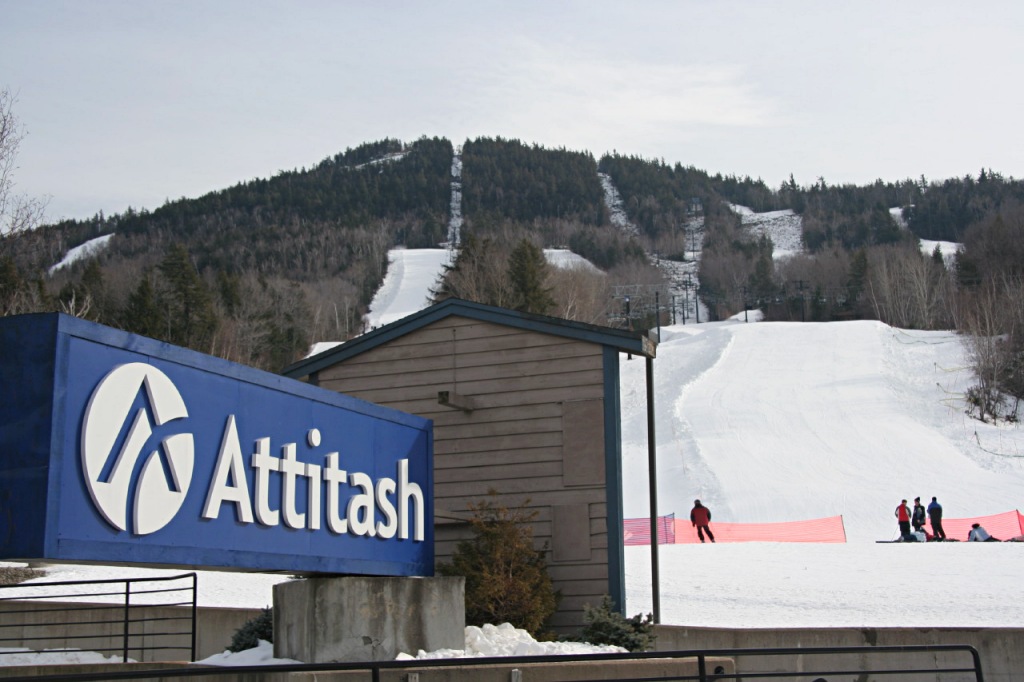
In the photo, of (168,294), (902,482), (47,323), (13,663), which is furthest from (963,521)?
(168,294)

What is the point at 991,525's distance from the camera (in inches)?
1228

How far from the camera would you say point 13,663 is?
13297 millimetres

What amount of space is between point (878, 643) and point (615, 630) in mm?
3183

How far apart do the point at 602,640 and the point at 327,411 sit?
498 cm

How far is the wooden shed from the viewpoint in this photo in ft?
46.5

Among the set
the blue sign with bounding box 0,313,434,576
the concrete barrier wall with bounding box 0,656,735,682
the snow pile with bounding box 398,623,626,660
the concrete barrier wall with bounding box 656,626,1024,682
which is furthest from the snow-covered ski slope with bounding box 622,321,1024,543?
the blue sign with bounding box 0,313,434,576

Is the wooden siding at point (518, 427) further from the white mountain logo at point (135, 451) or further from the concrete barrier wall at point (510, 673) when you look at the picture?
the white mountain logo at point (135, 451)

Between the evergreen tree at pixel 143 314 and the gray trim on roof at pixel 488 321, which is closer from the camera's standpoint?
the gray trim on roof at pixel 488 321

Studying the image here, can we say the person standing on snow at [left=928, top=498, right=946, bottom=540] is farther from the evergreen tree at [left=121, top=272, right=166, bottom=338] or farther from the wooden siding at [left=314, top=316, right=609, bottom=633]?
the evergreen tree at [left=121, top=272, right=166, bottom=338]

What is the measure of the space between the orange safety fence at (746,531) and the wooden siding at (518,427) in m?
14.5

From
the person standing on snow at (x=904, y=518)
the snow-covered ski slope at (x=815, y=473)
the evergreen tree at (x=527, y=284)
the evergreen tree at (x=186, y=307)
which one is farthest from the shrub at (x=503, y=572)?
the evergreen tree at (x=186, y=307)

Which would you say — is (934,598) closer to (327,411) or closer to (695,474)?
(327,411)

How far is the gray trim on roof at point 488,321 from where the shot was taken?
14500mm

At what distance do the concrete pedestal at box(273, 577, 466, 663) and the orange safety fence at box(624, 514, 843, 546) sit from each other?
18806mm
